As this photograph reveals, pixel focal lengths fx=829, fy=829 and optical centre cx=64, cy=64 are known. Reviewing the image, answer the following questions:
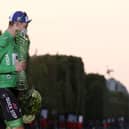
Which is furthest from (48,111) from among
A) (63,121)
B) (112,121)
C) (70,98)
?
(112,121)

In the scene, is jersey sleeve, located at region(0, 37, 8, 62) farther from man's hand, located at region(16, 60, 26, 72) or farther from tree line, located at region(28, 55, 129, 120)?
tree line, located at region(28, 55, 129, 120)

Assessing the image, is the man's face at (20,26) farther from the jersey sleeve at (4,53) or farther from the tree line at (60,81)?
the tree line at (60,81)

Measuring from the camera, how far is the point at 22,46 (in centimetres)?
807

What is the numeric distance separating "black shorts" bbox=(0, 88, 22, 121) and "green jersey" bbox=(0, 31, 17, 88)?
0.23 feet

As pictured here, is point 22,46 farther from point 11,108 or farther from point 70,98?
point 70,98

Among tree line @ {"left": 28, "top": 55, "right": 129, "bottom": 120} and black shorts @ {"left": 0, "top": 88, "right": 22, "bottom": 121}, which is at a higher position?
black shorts @ {"left": 0, "top": 88, "right": 22, "bottom": 121}

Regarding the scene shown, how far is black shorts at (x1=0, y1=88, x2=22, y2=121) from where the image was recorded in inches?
323

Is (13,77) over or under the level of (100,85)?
over

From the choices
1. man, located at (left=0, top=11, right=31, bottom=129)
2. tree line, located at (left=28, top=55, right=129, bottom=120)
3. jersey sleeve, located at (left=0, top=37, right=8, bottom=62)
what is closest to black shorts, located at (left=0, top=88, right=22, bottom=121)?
man, located at (left=0, top=11, right=31, bottom=129)

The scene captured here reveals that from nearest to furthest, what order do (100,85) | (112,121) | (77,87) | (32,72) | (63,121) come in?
(32,72)
(77,87)
(63,121)
(100,85)
(112,121)

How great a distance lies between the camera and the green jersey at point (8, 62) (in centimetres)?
812

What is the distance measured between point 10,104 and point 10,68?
36cm

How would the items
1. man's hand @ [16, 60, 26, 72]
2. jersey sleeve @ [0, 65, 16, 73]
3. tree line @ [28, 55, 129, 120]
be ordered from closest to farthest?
man's hand @ [16, 60, 26, 72], jersey sleeve @ [0, 65, 16, 73], tree line @ [28, 55, 129, 120]

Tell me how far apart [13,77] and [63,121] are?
82977 millimetres
